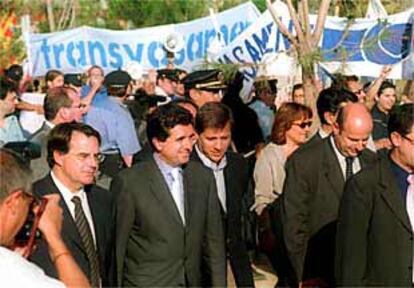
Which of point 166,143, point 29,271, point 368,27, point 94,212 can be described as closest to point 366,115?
point 166,143

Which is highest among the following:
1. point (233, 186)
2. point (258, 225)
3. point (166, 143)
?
point (166, 143)

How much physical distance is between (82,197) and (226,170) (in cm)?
138

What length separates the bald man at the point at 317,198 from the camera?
506cm

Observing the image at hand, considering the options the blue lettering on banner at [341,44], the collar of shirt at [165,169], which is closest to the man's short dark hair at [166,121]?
the collar of shirt at [165,169]

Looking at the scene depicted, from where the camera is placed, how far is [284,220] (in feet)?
16.7

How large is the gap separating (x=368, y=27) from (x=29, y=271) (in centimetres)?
752

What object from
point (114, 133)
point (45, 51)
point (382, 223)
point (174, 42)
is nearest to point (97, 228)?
point (382, 223)

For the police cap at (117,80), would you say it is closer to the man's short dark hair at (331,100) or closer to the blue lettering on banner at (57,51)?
the man's short dark hair at (331,100)

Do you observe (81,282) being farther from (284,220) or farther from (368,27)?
(368,27)

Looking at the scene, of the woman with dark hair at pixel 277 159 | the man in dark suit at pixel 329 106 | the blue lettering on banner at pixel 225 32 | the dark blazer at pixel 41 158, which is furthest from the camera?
the blue lettering on banner at pixel 225 32

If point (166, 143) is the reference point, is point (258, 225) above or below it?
below

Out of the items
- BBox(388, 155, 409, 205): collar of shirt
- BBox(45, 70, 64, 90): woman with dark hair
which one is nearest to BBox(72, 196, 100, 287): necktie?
BBox(388, 155, 409, 205): collar of shirt

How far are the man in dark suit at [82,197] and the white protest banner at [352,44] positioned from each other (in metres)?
4.55

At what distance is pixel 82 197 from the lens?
429cm
